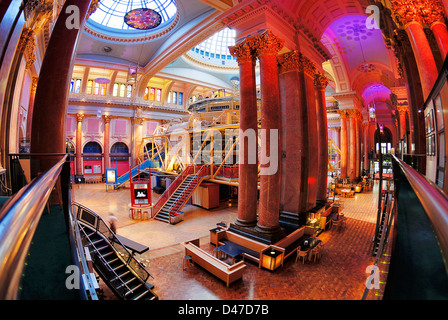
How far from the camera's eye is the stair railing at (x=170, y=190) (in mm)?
13345

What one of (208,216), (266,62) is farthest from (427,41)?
(208,216)

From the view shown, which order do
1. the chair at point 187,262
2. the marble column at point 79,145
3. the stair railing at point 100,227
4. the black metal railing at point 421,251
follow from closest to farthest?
the black metal railing at point 421,251 → the stair railing at point 100,227 → the chair at point 187,262 → the marble column at point 79,145

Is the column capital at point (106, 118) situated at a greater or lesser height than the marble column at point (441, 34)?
greater

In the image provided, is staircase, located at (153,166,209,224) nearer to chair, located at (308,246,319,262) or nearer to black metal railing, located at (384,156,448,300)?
chair, located at (308,246,319,262)

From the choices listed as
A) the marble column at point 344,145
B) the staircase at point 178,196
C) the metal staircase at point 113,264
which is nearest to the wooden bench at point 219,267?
the metal staircase at point 113,264

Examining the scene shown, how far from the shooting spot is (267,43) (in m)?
7.51

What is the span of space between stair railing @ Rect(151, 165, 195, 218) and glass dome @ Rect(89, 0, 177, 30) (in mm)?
14078

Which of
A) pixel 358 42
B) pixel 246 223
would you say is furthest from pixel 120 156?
pixel 358 42

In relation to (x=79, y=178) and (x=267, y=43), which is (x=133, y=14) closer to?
(x=267, y=43)

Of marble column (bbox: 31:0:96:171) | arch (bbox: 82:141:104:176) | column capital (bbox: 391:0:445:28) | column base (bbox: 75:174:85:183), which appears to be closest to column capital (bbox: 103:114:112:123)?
arch (bbox: 82:141:104:176)

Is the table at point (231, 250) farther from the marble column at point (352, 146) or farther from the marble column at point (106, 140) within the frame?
the marble column at point (106, 140)

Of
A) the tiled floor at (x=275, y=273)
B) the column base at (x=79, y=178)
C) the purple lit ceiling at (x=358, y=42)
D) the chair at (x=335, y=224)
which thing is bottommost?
the tiled floor at (x=275, y=273)

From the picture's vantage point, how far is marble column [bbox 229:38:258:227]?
7.72 metres
